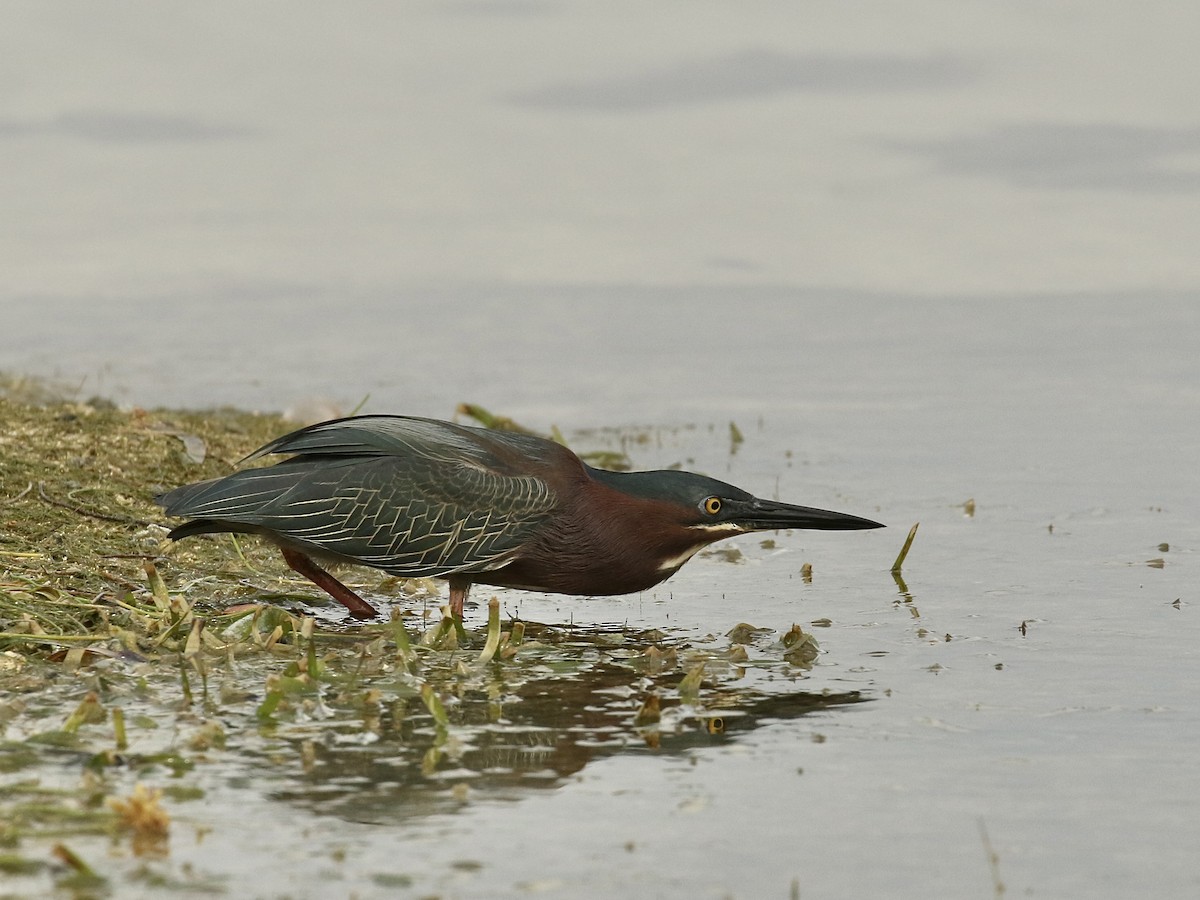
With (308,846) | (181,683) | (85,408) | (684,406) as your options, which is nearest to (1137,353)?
(684,406)

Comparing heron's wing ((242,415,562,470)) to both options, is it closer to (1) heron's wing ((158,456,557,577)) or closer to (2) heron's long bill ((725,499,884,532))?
(1) heron's wing ((158,456,557,577))

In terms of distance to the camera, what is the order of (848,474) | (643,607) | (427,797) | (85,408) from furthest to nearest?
(848,474) < (85,408) < (643,607) < (427,797)

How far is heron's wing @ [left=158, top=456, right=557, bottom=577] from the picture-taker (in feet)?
20.9

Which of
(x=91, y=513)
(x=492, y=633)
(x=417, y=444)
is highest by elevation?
(x=417, y=444)

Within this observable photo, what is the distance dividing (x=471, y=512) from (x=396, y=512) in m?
0.30

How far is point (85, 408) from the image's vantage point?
9344 millimetres

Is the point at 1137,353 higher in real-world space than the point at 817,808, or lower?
higher

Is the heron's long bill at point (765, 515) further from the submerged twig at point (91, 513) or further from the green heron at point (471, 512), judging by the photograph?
the submerged twig at point (91, 513)

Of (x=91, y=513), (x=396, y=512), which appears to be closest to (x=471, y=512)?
(x=396, y=512)

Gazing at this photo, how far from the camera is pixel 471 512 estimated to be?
6383mm

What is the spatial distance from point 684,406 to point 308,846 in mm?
9296

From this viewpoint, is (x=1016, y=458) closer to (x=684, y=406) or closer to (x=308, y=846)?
(x=684, y=406)

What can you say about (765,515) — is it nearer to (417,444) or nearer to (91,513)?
(417,444)

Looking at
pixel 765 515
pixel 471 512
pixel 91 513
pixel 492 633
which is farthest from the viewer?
pixel 91 513
